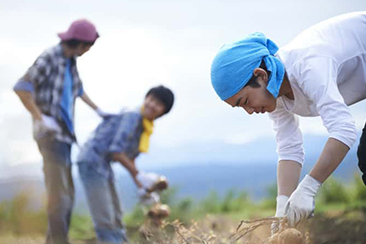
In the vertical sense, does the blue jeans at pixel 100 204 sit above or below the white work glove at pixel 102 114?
below

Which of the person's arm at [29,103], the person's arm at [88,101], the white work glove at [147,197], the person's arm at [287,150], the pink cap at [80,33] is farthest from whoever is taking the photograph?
the person's arm at [88,101]

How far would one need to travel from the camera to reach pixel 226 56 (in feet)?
6.34

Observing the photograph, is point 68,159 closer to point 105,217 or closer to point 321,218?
point 105,217

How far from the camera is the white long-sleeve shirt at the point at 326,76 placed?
175 centimetres

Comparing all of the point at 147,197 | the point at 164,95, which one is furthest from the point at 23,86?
the point at 147,197

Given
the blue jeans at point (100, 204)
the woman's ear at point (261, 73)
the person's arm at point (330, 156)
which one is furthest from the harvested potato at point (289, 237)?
the blue jeans at point (100, 204)

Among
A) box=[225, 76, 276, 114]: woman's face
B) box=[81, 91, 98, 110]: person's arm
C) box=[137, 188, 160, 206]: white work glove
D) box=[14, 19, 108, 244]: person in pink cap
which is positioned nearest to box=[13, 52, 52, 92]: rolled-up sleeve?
box=[14, 19, 108, 244]: person in pink cap

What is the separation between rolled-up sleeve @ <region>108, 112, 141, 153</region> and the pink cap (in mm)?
511

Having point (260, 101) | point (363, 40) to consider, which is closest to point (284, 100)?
point (260, 101)

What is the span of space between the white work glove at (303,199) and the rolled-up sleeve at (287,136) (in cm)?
36

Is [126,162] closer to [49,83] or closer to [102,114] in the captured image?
[102,114]

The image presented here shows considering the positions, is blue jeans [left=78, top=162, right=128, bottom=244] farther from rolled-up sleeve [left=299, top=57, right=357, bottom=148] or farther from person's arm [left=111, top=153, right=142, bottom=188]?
rolled-up sleeve [left=299, top=57, right=357, bottom=148]

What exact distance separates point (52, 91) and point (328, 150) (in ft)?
6.53

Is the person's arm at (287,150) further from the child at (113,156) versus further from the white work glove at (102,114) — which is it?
the white work glove at (102,114)
